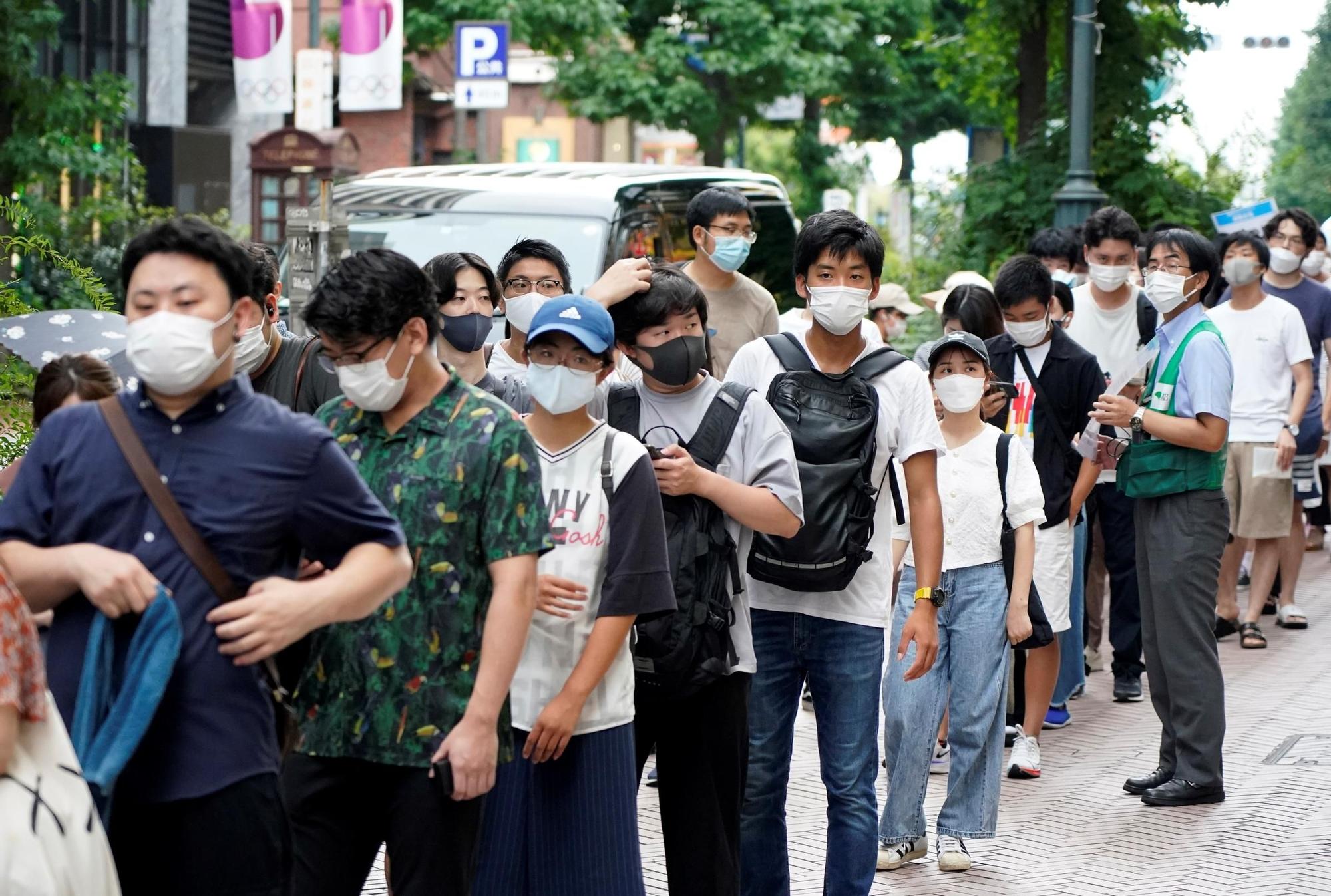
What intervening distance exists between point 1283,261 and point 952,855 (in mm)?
6198

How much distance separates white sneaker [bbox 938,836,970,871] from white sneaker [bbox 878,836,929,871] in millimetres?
80

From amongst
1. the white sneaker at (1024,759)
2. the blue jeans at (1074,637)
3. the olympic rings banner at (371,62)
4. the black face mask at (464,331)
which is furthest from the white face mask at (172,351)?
the olympic rings banner at (371,62)

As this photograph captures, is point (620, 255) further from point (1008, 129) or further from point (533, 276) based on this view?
point (1008, 129)

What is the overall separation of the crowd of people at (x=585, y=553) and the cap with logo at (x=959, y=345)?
1.0 inches

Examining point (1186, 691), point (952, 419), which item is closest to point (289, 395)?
point (952, 419)

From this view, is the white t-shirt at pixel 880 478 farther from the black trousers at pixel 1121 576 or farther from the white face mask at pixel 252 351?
the black trousers at pixel 1121 576

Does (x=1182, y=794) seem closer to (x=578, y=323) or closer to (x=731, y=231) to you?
(x=731, y=231)

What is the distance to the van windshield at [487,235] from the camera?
10.3m

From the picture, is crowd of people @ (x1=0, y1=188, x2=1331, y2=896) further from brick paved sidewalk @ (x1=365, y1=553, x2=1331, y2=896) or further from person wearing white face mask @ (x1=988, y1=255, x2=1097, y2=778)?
brick paved sidewalk @ (x1=365, y1=553, x2=1331, y2=896)

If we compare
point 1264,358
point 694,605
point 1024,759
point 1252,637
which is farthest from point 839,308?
point 1252,637

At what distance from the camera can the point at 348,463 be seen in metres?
3.33

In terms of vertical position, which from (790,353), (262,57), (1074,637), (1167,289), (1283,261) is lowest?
(1074,637)

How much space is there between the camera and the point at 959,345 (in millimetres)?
6723

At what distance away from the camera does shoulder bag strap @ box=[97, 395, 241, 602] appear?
3150mm
